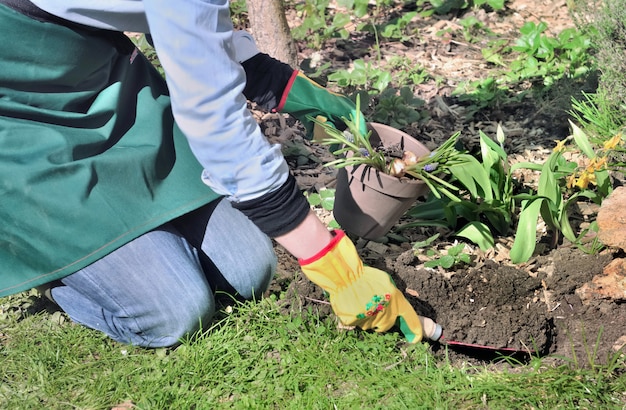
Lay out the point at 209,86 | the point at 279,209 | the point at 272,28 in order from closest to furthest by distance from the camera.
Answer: the point at 209,86 < the point at 279,209 < the point at 272,28

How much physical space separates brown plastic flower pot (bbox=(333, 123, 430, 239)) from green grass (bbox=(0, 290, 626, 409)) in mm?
356

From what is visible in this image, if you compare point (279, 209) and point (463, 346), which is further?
point (463, 346)

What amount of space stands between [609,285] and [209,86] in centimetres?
130

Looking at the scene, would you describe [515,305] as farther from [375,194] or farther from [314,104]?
[314,104]

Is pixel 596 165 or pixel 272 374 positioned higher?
pixel 596 165

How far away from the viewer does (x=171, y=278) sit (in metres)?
2.00

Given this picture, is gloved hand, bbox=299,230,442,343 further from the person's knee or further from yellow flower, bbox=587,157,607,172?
yellow flower, bbox=587,157,607,172

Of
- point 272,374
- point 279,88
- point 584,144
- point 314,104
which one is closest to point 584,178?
point 584,144

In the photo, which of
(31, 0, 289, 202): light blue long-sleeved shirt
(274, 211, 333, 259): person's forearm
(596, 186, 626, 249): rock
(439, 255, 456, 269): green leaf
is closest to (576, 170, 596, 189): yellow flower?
(596, 186, 626, 249): rock

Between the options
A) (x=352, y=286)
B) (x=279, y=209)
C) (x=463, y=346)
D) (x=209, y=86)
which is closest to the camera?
(x=209, y=86)

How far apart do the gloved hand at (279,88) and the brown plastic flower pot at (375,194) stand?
0.13 meters

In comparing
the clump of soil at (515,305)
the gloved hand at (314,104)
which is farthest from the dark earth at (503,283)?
the gloved hand at (314,104)

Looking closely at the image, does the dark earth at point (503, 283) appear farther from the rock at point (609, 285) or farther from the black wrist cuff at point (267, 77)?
the black wrist cuff at point (267, 77)

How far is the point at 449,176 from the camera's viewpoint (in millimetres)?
2414
